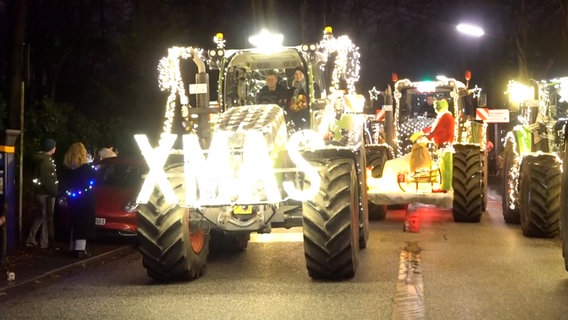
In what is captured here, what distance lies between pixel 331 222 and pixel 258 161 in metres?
1.17

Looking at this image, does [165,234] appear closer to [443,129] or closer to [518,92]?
[443,129]

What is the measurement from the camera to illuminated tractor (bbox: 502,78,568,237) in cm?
1578

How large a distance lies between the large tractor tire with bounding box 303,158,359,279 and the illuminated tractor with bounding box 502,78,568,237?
5.41 meters

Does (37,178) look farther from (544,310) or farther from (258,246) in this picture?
(544,310)

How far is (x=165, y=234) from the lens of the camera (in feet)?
38.3

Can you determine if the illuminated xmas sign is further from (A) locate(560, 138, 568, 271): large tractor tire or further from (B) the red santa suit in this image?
(B) the red santa suit

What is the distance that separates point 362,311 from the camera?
9.73m

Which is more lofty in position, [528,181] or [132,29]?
[132,29]

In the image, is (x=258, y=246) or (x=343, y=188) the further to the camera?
(x=258, y=246)

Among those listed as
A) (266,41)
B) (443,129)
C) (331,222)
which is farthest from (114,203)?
(443,129)

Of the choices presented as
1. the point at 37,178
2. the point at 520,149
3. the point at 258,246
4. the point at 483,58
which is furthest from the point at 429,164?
the point at 483,58

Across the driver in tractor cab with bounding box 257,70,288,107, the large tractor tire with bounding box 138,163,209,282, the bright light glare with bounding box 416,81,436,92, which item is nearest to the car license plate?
the large tractor tire with bounding box 138,163,209,282

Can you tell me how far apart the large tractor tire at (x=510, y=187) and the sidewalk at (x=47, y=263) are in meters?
7.47

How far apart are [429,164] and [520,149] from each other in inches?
67.4
